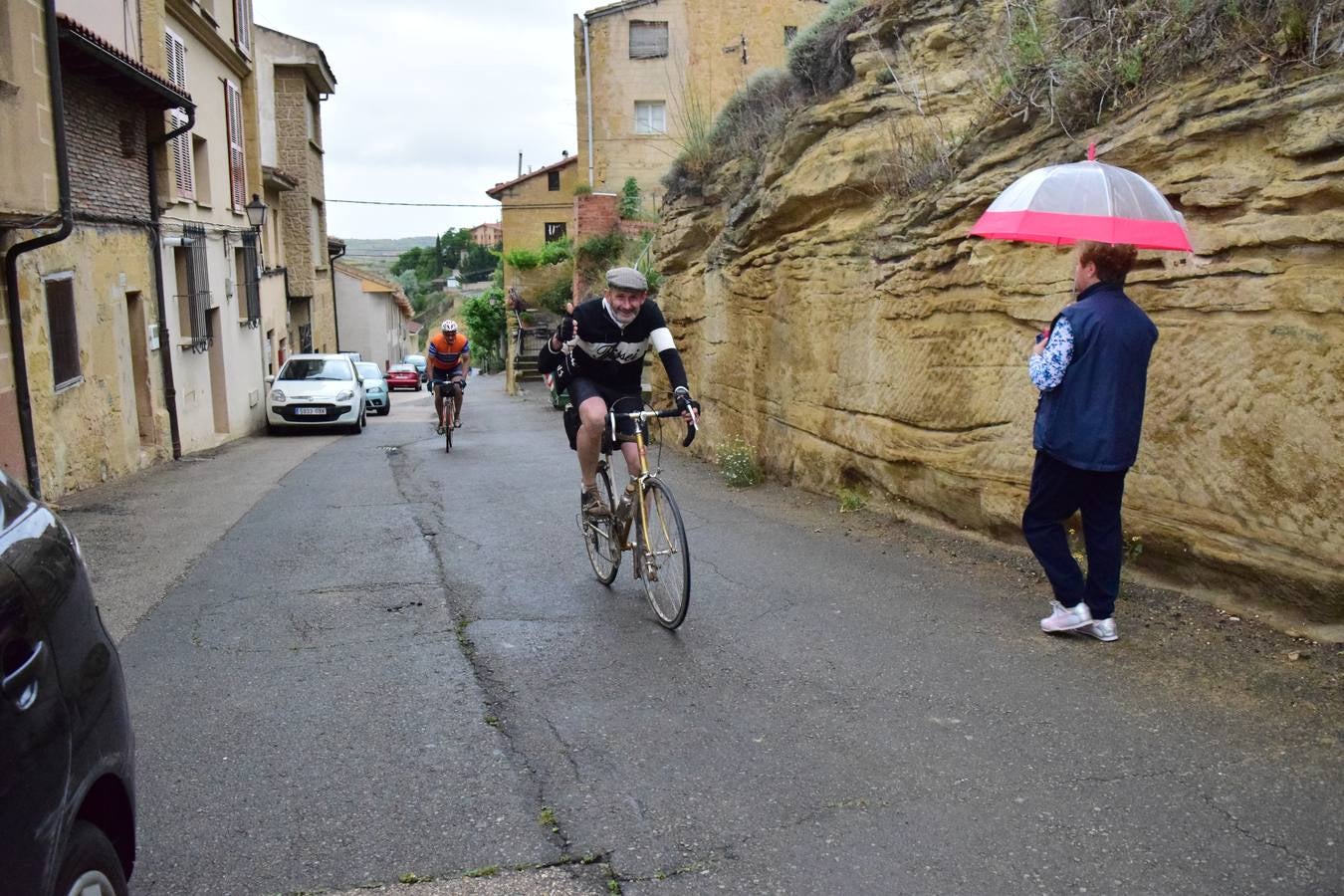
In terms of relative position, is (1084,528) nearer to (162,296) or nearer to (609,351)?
(609,351)

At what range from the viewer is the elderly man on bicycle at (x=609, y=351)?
6.10 m

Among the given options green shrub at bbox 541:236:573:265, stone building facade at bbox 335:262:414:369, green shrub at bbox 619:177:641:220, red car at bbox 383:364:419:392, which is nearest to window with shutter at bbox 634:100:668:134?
green shrub at bbox 619:177:641:220

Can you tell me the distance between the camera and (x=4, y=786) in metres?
2.00

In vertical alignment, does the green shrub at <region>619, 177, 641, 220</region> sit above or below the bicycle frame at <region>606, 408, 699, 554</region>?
above

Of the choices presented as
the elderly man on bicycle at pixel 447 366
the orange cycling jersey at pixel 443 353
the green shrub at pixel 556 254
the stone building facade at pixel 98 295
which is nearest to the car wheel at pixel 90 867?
the stone building facade at pixel 98 295

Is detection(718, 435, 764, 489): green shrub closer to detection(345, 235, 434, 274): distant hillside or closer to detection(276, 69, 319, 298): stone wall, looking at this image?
detection(276, 69, 319, 298): stone wall

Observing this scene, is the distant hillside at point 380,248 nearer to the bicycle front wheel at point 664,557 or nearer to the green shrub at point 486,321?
the green shrub at point 486,321

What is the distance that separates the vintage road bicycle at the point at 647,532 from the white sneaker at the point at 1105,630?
1.87 m

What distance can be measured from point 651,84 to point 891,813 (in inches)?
1437

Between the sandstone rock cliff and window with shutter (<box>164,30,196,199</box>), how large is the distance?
11388 millimetres

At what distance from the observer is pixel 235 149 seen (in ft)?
78.8

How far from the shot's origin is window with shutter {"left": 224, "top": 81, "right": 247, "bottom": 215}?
2344 centimetres

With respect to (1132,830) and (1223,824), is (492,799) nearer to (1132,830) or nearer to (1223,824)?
(1132,830)

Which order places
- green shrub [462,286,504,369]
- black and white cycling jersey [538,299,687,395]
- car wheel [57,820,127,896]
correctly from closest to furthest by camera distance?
car wheel [57,820,127,896]
black and white cycling jersey [538,299,687,395]
green shrub [462,286,504,369]
